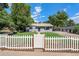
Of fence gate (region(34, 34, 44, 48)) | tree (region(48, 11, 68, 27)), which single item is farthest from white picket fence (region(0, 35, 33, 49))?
tree (region(48, 11, 68, 27))

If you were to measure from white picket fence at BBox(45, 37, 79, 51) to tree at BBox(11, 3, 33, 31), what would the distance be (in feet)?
3.69

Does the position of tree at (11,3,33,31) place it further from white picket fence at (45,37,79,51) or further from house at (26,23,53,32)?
white picket fence at (45,37,79,51)

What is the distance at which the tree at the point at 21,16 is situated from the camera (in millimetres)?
13141

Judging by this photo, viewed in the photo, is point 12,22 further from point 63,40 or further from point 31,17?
point 63,40

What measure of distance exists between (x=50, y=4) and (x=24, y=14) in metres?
1.29

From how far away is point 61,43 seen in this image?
13305 mm

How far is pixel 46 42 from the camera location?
13289 millimetres

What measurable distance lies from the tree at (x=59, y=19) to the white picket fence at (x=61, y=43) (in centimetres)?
66

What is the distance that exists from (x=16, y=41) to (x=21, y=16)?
1144mm

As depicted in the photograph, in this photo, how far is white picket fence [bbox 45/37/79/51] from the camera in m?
13.2

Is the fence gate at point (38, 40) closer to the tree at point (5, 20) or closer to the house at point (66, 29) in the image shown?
the house at point (66, 29)

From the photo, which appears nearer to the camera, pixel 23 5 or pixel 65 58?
pixel 65 58

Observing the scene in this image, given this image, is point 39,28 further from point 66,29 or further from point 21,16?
point 66,29

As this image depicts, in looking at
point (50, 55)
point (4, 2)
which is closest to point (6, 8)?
point (4, 2)
